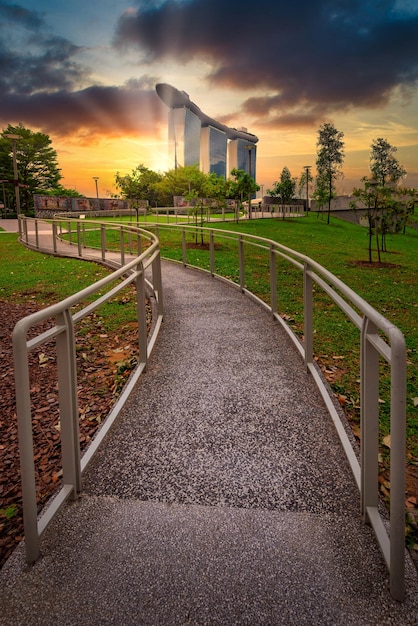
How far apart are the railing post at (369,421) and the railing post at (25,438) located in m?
1.56

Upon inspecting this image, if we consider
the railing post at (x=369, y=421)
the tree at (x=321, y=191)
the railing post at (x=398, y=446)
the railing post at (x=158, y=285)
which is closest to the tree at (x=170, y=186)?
the tree at (x=321, y=191)

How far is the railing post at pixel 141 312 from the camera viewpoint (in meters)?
4.27

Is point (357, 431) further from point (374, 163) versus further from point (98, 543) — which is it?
point (374, 163)

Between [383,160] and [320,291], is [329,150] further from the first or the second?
[320,291]

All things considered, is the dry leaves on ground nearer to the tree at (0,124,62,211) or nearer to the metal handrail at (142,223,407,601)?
the metal handrail at (142,223,407,601)

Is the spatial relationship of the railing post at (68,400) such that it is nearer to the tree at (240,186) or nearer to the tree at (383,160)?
the tree at (240,186)

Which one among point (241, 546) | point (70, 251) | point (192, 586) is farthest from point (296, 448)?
point (70, 251)

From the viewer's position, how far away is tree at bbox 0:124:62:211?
65.1 metres

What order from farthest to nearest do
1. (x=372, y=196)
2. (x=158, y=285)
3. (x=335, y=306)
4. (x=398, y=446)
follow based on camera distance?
(x=372, y=196) → (x=335, y=306) → (x=158, y=285) → (x=398, y=446)

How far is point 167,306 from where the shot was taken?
744cm

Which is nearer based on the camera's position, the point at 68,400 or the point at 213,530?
the point at 213,530

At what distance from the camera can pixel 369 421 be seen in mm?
2260

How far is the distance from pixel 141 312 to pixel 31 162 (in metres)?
72.0

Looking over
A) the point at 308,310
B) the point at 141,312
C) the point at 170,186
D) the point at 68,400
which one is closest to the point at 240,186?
the point at 308,310
